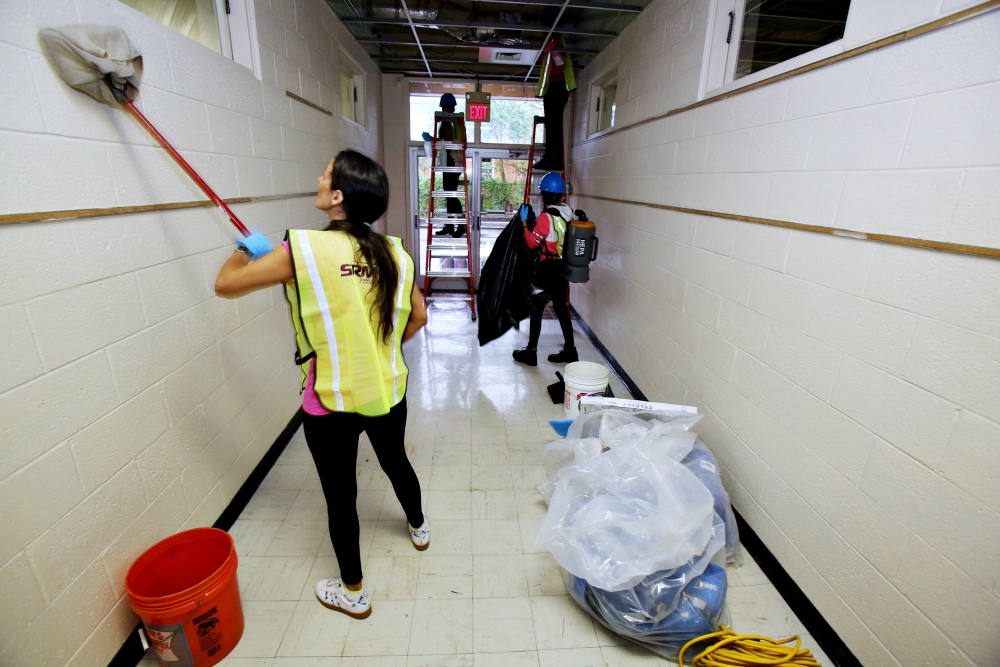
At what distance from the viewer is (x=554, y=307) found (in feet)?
12.6

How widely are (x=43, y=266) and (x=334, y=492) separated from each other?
39.1 inches

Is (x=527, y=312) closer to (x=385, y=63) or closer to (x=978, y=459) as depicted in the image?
(x=978, y=459)

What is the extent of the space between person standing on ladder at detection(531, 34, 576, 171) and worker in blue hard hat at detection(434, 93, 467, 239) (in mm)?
925

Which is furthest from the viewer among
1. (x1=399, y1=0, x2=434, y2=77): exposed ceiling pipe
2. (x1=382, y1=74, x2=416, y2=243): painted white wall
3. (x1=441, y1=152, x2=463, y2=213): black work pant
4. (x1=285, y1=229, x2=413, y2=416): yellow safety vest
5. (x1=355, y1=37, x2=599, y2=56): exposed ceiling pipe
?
→ (x1=382, y1=74, x2=416, y2=243): painted white wall

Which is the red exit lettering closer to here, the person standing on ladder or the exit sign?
the exit sign

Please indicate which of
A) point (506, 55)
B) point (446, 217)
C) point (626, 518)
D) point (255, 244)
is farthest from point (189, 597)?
point (506, 55)

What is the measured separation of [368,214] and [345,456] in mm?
778

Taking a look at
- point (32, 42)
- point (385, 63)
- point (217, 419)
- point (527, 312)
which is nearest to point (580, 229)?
point (527, 312)

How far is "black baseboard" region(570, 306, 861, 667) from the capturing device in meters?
1.50

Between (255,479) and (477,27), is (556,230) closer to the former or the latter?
(477,27)

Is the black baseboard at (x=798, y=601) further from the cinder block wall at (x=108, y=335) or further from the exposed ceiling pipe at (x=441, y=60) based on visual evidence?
the exposed ceiling pipe at (x=441, y=60)

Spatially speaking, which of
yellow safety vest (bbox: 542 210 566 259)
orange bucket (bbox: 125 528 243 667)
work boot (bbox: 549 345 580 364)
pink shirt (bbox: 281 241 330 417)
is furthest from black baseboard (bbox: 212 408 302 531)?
yellow safety vest (bbox: 542 210 566 259)

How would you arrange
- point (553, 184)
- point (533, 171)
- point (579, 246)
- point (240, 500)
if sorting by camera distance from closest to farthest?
point (240, 500), point (579, 246), point (553, 184), point (533, 171)

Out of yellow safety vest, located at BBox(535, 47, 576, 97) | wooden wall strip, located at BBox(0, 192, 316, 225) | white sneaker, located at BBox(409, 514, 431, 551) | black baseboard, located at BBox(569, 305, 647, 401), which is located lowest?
white sneaker, located at BBox(409, 514, 431, 551)
